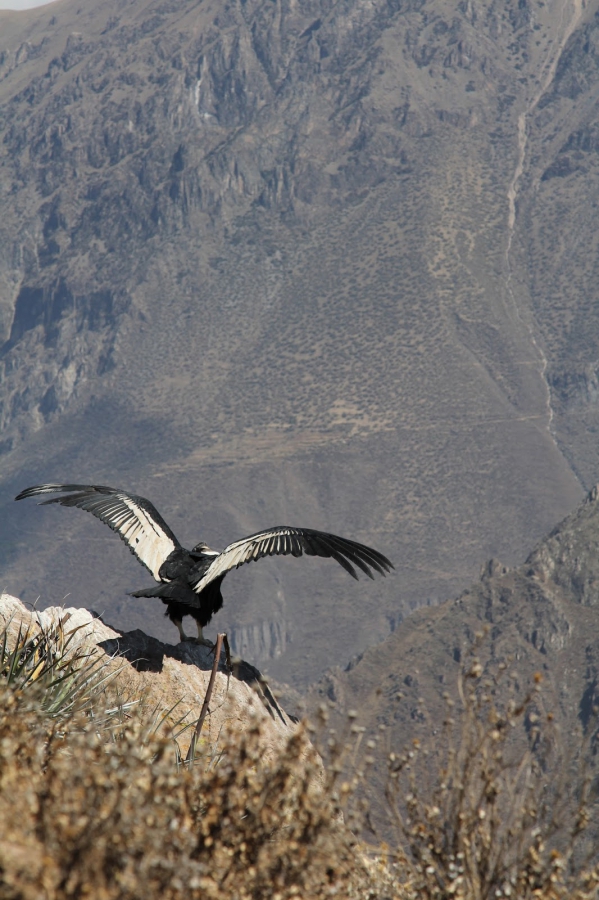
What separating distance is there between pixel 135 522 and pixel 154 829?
592 cm

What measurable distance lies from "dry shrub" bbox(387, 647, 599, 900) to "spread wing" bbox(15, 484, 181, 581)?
452 centimetres

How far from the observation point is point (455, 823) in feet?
21.5

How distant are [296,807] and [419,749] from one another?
82 centimetres

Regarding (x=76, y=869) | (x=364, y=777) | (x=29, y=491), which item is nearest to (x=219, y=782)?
(x=364, y=777)

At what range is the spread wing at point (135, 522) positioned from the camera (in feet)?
36.3

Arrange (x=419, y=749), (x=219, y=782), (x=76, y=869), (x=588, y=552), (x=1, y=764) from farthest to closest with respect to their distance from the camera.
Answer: (x=588, y=552) → (x=419, y=749) → (x=219, y=782) → (x=1, y=764) → (x=76, y=869)

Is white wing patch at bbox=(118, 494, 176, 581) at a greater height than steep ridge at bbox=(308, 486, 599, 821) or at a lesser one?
greater

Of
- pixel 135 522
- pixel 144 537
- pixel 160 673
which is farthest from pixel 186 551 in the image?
pixel 160 673

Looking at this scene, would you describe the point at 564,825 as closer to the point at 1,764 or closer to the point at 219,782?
the point at 219,782

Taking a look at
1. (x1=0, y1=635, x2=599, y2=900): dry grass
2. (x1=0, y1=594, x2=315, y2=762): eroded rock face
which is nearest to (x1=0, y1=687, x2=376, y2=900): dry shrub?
(x1=0, y1=635, x2=599, y2=900): dry grass

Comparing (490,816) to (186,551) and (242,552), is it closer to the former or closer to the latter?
(242,552)

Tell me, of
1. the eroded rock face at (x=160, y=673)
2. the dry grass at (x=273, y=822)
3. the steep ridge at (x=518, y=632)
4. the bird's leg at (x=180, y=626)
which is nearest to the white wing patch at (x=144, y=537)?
the bird's leg at (x=180, y=626)

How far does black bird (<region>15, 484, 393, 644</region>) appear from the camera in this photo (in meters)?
10.1

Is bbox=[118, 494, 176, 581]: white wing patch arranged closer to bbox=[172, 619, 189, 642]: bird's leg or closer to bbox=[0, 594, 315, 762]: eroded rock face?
bbox=[172, 619, 189, 642]: bird's leg
